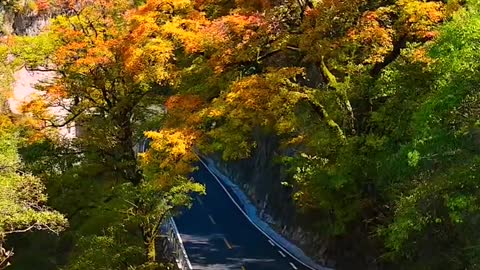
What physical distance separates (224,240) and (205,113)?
13.5 meters

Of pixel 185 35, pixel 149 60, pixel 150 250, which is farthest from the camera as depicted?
pixel 150 250

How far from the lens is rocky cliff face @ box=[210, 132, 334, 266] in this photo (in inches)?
990

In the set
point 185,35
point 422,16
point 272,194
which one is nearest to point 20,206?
point 185,35

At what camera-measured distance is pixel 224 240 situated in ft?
91.0

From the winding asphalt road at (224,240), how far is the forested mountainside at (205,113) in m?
4.65

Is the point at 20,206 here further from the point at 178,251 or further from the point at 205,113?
the point at 178,251

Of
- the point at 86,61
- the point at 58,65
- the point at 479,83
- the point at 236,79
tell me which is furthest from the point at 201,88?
the point at 479,83

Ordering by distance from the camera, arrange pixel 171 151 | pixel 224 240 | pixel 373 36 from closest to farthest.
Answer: pixel 171 151, pixel 373 36, pixel 224 240

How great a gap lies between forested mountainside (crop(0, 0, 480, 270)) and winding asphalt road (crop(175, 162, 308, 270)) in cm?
465

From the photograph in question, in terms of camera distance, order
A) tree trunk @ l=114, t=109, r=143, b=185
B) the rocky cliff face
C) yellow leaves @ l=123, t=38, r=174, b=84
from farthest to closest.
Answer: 1. the rocky cliff face
2. tree trunk @ l=114, t=109, r=143, b=185
3. yellow leaves @ l=123, t=38, r=174, b=84

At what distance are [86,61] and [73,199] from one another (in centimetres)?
468

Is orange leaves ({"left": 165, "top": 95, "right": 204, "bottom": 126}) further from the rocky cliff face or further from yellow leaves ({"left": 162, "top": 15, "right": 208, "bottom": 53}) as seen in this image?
the rocky cliff face

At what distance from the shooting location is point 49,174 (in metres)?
18.3

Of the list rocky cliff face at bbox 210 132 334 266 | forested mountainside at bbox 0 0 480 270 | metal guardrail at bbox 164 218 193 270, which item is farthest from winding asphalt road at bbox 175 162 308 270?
forested mountainside at bbox 0 0 480 270
